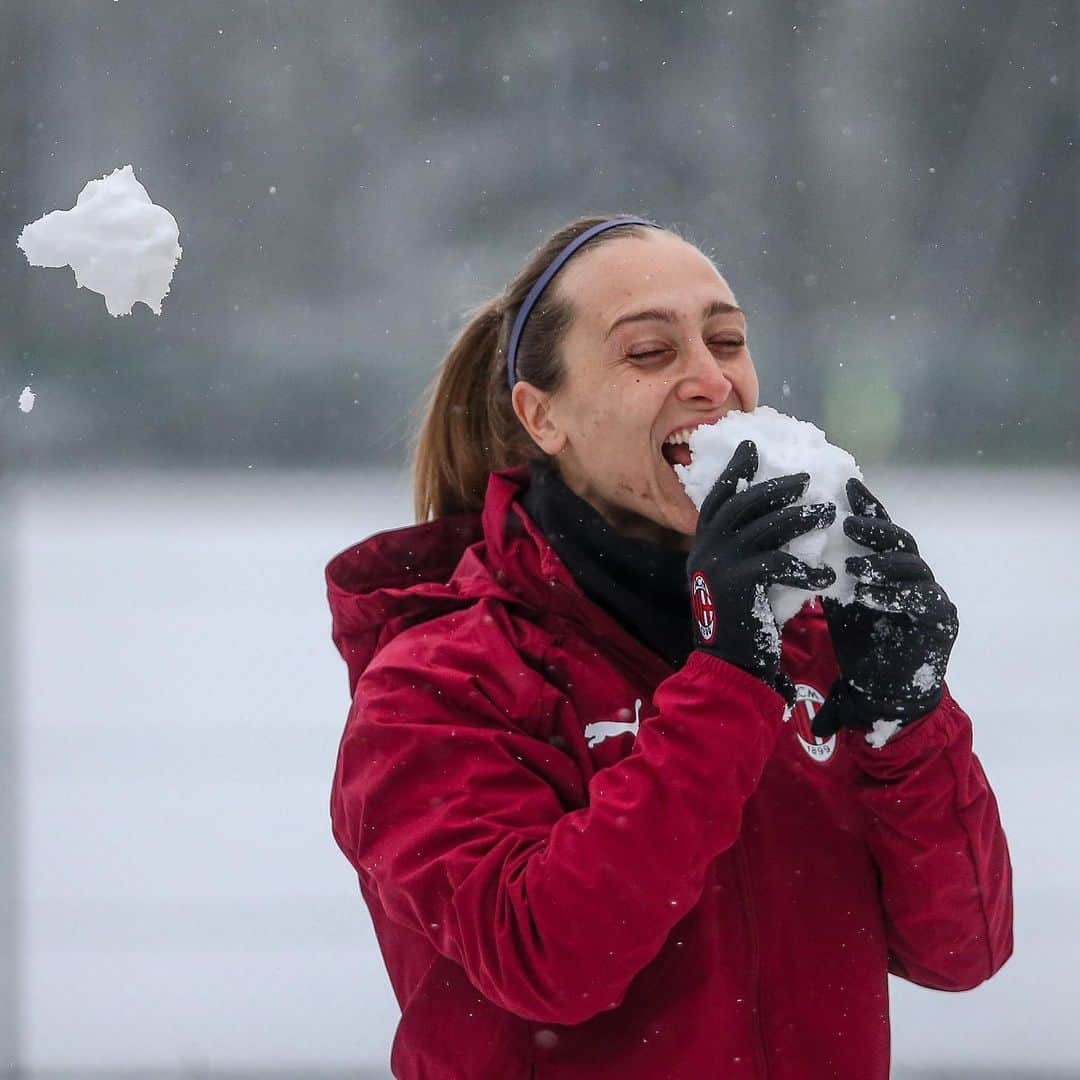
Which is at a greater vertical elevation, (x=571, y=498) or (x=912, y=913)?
(x=571, y=498)

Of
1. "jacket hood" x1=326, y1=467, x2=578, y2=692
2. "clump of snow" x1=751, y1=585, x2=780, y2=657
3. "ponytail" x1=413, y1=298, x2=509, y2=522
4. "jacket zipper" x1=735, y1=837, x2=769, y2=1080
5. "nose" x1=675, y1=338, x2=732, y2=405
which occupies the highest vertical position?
"ponytail" x1=413, y1=298, x2=509, y2=522

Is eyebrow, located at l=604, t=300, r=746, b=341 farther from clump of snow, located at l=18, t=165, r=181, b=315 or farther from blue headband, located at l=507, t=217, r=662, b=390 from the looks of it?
clump of snow, located at l=18, t=165, r=181, b=315

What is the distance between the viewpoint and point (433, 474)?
1.64 meters

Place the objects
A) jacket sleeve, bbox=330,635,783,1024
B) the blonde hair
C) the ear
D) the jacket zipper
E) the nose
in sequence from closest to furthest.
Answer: jacket sleeve, bbox=330,635,783,1024
the jacket zipper
the nose
the ear
the blonde hair

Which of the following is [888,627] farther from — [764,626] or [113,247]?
[113,247]

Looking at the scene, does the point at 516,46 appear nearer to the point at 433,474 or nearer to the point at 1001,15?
the point at 1001,15

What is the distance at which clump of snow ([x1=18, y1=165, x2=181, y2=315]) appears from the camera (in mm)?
1486

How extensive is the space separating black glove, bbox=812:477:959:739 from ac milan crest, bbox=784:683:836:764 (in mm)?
90

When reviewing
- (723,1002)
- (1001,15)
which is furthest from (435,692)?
(1001,15)

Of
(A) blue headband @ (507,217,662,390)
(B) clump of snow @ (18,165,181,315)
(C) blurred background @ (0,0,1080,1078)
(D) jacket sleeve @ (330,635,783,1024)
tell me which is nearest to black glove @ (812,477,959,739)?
(D) jacket sleeve @ (330,635,783,1024)

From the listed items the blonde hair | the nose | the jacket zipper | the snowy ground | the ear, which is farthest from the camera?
the snowy ground

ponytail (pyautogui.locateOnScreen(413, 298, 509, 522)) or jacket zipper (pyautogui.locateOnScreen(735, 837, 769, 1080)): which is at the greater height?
ponytail (pyautogui.locateOnScreen(413, 298, 509, 522))

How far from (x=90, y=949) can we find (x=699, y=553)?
6.63 ft

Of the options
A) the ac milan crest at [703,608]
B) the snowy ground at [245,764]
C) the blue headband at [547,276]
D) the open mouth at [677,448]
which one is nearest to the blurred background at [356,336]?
the snowy ground at [245,764]
